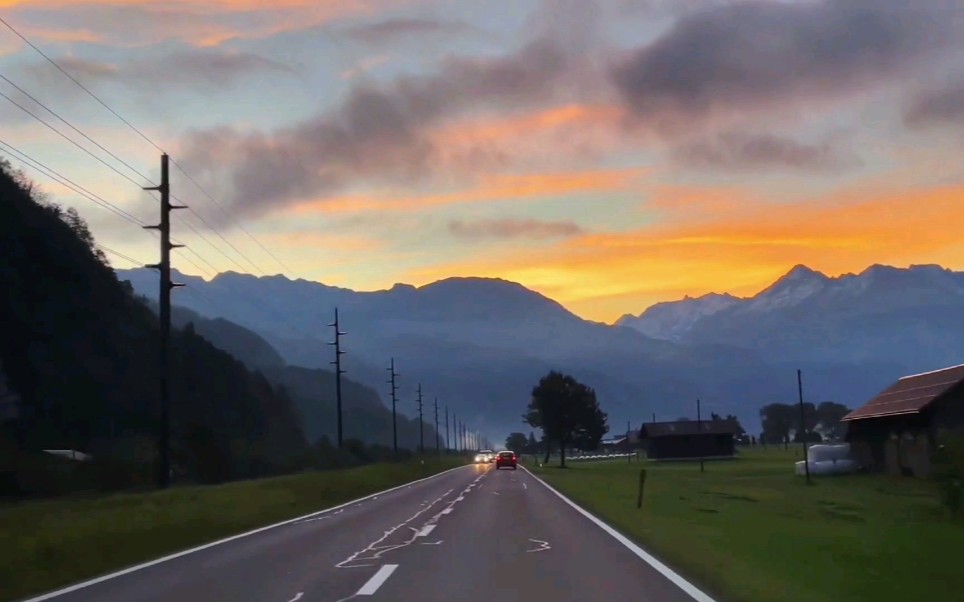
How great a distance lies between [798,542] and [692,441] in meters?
109

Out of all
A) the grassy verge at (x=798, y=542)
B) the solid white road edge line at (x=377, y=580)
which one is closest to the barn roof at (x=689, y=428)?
the grassy verge at (x=798, y=542)

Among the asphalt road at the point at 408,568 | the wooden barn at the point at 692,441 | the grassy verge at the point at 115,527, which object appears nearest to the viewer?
the asphalt road at the point at 408,568

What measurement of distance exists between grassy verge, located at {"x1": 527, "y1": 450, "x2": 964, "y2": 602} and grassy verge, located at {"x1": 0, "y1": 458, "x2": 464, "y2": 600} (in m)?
9.11

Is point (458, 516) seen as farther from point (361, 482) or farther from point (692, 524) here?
point (361, 482)

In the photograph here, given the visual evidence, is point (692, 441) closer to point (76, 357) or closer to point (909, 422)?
point (909, 422)

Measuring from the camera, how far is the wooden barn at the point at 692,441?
126 m

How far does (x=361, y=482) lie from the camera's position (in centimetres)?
5538

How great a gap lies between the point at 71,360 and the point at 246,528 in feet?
136

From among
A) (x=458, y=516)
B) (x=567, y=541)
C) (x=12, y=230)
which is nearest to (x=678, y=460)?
(x=12, y=230)

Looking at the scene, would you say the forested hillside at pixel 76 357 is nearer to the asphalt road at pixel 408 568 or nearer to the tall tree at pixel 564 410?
the asphalt road at pixel 408 568

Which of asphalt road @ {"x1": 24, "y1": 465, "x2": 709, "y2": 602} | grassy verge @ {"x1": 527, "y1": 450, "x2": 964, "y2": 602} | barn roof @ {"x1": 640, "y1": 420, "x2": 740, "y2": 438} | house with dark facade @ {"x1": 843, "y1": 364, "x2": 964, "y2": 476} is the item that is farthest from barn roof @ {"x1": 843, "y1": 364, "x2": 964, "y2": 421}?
barn roof @ {"x1": 640, "y1": 420, "x2": 740, "y2": 438}

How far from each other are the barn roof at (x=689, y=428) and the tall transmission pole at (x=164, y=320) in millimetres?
93249

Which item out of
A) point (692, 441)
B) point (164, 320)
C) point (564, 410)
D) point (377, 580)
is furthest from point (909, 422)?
point (564, 410)

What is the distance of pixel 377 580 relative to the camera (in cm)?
1580
